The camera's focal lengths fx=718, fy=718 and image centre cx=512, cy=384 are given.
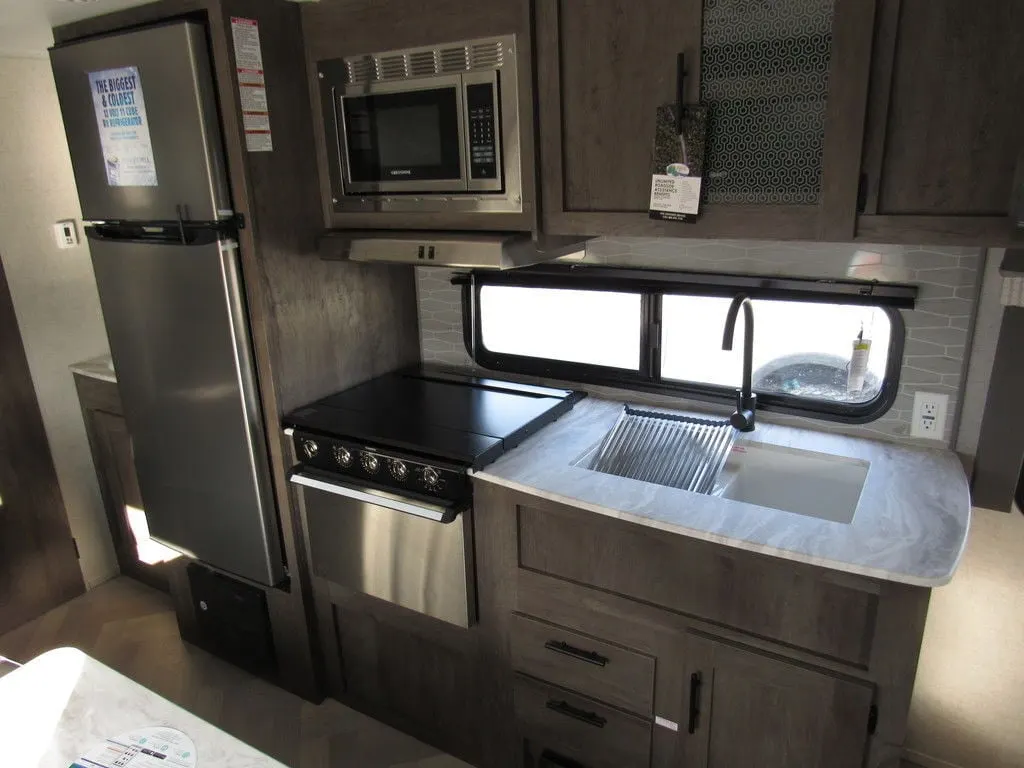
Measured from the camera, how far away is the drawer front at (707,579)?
1472 millimetres

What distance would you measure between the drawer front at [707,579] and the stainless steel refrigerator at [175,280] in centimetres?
93

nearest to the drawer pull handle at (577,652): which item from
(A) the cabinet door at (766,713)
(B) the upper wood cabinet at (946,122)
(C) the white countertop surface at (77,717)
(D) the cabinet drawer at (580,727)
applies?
(D) the cabinet drawer at (580,727)

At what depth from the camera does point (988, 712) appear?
6.31 ft

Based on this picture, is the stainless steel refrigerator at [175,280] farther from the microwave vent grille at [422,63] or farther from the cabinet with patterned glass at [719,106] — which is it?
the cabinet with patterned glass at [719,106]

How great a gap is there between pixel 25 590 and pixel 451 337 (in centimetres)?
200

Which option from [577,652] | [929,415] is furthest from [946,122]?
[577,652]

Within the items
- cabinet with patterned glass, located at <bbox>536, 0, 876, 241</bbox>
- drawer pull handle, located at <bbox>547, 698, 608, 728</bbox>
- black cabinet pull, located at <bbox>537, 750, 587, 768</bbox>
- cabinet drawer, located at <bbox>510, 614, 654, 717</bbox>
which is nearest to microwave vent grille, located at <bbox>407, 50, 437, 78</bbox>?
cabinet with patterned glass, located at <bbox>536, 0, 876, 241</bbox>

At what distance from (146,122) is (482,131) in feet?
3.02

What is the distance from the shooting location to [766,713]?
1.62 meters

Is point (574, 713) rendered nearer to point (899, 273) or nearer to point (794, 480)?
point (794, 480)

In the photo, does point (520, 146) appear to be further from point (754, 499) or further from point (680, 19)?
point (754, 499)

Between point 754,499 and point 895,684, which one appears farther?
point 754,499

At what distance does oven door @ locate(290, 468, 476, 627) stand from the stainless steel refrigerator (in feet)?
0.65

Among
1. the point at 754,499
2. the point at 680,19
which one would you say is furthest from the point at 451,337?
the point at 680,19
